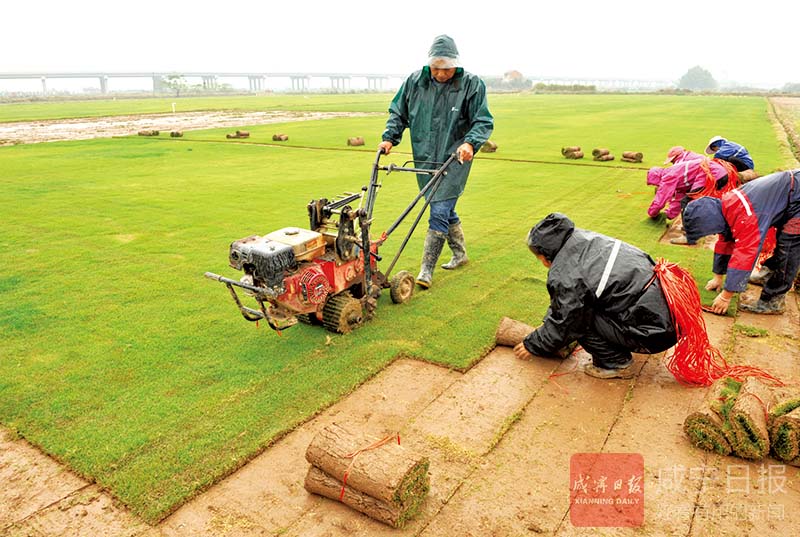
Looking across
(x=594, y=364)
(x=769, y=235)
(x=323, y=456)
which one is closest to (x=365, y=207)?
(x=594, y=364)

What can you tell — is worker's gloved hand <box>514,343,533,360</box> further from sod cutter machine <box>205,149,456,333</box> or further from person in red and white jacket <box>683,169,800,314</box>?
person in red and white jacket <box>683,169,800,314</box>

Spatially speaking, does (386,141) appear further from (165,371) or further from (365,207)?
(165,371)

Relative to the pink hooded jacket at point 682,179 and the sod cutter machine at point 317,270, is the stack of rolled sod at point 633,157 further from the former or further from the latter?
the sod cutter machine at point 317,270

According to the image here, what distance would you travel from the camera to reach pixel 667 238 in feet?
28.5

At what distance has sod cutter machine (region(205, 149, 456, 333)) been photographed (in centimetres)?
463

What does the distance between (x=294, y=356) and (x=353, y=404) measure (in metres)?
0.96

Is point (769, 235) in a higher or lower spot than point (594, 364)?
higher

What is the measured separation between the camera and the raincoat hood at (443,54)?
5891 mm

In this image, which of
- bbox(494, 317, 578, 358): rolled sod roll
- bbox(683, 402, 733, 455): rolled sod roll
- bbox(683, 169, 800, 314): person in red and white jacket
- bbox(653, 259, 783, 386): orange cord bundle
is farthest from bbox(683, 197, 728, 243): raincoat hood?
bbox(683, 402, 733, 455): rolled sod roll

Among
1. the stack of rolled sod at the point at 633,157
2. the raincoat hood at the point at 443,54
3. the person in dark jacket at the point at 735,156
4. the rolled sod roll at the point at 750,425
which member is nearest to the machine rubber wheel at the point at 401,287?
the raincoat hood at the point at 443,54

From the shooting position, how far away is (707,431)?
Answer: 3.70 meters

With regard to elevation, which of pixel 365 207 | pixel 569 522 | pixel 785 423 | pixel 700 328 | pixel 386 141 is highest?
pixel 386 141

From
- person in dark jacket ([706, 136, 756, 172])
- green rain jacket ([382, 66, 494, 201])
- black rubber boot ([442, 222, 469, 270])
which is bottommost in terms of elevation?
black rubber boot ([442, 222, 469, 270])

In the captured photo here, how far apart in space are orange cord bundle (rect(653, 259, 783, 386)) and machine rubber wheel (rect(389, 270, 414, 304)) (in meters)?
2.65
